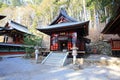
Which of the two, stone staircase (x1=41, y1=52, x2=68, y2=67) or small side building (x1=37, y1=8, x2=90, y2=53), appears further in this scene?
small side building (x1=37, y1=8, x2=90, y2=53)

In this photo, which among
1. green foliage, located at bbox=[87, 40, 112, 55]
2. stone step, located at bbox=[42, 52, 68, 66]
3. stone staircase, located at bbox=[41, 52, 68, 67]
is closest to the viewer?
stone staircase, located at bbox=[41, 52, 68, 67]

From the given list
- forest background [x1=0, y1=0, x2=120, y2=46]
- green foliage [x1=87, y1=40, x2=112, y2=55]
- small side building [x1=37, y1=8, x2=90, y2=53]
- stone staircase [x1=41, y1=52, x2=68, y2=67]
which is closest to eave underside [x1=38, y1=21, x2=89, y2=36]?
small side building [x1=37, y1=8, x2=90, y2=53]

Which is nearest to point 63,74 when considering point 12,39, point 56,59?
point 56,59

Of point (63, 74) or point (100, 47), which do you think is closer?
point (63, 74)

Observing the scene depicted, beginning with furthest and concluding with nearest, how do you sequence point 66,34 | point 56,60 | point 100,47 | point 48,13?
point 48,13 < point 100,47 < point 66,34 < point 56,60

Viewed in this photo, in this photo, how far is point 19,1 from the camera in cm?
5744

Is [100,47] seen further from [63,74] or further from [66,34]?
[63,74]

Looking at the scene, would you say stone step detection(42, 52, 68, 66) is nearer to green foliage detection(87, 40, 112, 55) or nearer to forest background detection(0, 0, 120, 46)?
green foliage detection(87, 40, 112, 55)

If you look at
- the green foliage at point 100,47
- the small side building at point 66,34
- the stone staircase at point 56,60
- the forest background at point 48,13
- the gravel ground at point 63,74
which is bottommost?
the gravel ground at point 63,74

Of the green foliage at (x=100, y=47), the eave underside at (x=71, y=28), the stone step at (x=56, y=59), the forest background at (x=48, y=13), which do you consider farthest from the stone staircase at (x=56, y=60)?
the forest background at (x=48, y=13)

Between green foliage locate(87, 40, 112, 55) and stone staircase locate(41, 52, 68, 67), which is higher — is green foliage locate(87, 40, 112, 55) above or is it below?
above

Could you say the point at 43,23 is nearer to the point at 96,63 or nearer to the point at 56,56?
the point at 56,56

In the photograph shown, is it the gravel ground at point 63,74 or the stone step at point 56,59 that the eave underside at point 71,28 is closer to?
the stone step at point 56,59

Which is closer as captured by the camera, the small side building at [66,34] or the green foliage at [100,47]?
the small side building at [66,34]
